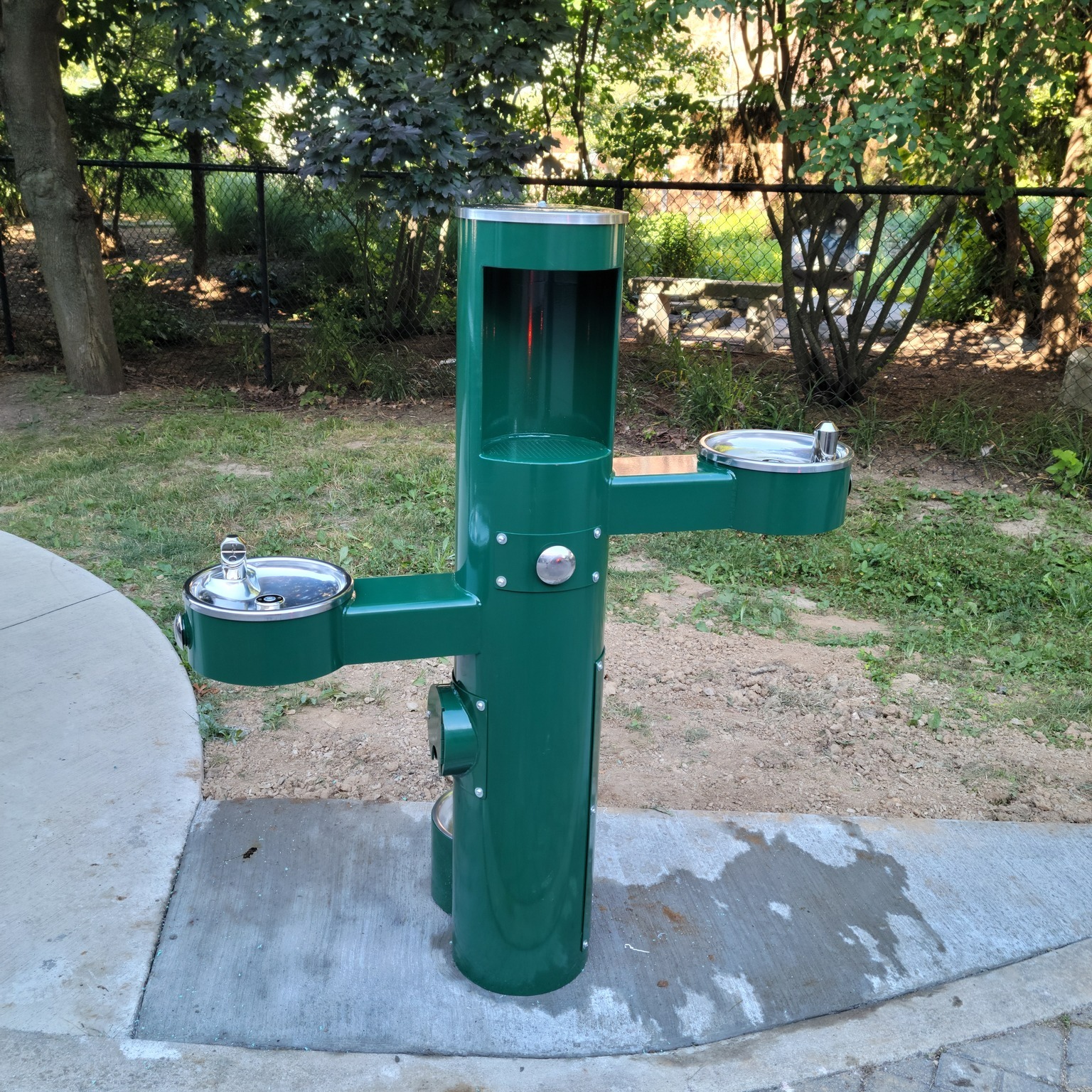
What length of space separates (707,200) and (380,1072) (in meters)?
11.7

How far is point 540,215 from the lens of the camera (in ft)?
5.78

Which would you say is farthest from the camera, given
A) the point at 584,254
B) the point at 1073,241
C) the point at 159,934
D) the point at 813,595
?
the point at 1073,241

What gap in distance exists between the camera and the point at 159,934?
2.32 metres

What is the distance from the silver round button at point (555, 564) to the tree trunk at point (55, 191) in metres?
6.33

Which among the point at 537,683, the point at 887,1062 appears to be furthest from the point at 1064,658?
the point at 537,683

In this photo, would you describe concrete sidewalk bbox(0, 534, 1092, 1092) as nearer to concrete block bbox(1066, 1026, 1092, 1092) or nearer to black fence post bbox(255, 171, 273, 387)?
concrete block bbox(1066, 1026, 1092, 1092)

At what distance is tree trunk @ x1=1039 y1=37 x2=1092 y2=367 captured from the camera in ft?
25.6

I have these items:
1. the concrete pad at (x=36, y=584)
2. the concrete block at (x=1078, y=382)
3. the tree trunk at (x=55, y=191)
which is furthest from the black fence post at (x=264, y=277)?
the concrete block at (x=1078, y=382)

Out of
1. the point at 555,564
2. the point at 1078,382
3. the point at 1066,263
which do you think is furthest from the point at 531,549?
the point at 1066,263

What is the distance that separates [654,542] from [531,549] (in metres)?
Result: 3.01

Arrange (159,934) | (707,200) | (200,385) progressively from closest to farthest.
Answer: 1. (159,934)
2. (200,385)
3. (707,200)

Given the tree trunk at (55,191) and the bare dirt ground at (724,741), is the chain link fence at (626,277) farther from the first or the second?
the bare dirt ground at (724,741)

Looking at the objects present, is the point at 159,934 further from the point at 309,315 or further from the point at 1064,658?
the point at 309,315

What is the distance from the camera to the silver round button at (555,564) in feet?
6.24
